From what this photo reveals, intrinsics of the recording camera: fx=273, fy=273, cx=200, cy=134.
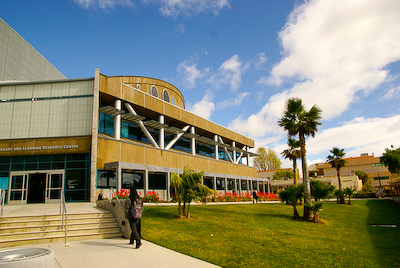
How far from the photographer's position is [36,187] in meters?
22.5

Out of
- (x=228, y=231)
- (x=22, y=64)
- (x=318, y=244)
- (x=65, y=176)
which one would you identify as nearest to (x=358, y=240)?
(x=318, y=244)

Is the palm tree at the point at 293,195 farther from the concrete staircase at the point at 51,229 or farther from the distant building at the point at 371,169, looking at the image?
the distant building at the point at 371,169

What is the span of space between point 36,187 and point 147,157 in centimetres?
1016

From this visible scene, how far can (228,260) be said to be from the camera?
7367 millimetres

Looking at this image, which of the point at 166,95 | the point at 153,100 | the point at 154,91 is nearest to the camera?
the point at 153,100

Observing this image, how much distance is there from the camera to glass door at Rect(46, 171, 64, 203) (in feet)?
72.9

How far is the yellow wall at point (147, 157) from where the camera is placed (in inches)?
948

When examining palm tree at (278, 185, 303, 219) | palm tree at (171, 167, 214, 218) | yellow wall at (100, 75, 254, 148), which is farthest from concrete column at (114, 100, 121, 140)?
palm tree at (278, 185, 303, 219)

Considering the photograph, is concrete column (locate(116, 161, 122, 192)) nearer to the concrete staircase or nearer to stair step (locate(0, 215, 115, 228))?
the concrete staircase

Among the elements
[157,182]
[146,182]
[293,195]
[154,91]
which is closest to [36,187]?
[146,182]

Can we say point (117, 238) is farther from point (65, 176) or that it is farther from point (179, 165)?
point (179, 165)

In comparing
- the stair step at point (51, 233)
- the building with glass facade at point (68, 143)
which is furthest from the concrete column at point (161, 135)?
the stair step at point (51, 233)

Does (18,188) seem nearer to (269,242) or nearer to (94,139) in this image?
(94,139)

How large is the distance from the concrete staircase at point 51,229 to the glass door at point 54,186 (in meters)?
12.6
